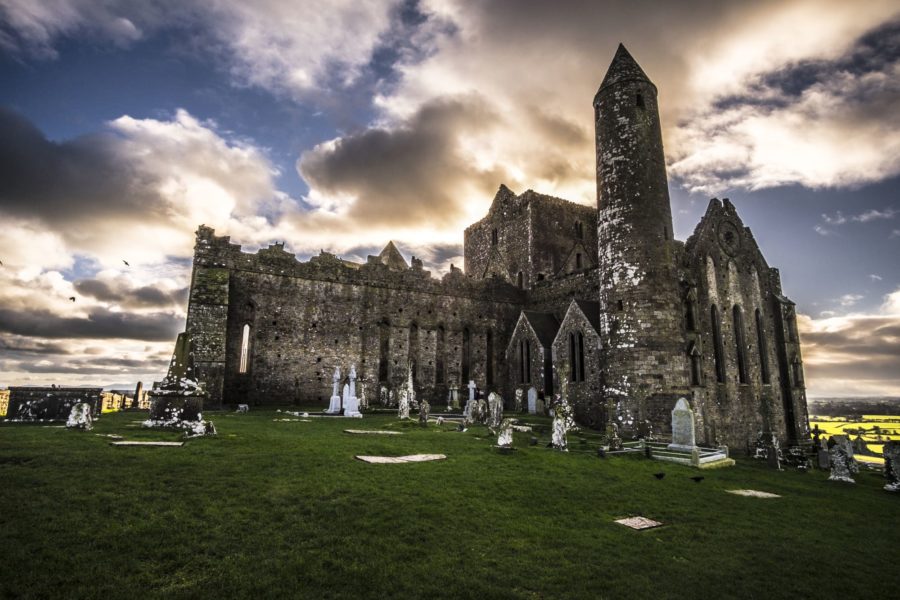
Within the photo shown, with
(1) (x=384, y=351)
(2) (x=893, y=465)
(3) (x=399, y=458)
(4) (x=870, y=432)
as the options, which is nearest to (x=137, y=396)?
(1) (x=384, y=351)

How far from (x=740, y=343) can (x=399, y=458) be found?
952 inches

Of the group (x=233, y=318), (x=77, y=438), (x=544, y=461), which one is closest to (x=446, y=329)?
(x=233, y=318)

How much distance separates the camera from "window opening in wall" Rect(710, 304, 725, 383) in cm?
2445

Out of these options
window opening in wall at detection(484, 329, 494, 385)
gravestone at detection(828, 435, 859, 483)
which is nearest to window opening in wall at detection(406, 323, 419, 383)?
window opening in wall at detection(484, 329, 494, 385)

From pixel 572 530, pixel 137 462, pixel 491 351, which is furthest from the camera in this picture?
pixel 491 351

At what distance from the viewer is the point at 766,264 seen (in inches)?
1199

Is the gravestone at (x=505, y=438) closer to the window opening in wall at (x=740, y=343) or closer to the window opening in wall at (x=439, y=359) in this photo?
the window opening in wall at (x=439, y=359)

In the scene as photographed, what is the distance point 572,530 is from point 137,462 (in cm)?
747

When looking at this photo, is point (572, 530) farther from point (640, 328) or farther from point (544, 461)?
point (640, 328)

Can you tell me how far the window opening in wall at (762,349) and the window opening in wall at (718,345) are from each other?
458cm

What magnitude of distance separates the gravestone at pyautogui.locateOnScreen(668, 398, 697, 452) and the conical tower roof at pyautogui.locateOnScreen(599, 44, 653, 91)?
51.6 feet

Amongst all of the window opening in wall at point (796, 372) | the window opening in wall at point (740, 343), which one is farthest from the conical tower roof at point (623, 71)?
the window opening in wall at point (796, 372)

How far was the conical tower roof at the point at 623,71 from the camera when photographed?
2219 cm

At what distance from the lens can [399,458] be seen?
1031 cm
